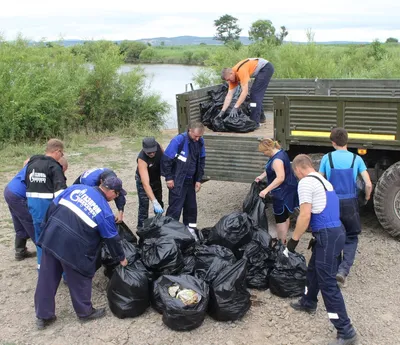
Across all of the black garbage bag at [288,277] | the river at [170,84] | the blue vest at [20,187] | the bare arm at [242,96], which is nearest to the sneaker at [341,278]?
the black garbage bag at [288,277]

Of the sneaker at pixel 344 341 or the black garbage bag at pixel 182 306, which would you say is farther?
the black garbage bag at pixel 182 306

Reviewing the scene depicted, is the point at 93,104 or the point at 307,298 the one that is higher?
the point at 93,104

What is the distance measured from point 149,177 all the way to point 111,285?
164cm

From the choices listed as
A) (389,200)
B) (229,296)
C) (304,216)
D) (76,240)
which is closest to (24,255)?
(76,240)

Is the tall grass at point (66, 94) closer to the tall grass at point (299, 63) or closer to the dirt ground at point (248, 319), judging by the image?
the tall grass at point (299, 63)

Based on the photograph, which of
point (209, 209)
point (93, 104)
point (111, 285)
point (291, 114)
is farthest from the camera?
point (93, 104)

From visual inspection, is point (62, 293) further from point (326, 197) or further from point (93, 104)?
point (93, 104)

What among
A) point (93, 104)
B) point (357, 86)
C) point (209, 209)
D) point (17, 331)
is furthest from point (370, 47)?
point (17, 331)

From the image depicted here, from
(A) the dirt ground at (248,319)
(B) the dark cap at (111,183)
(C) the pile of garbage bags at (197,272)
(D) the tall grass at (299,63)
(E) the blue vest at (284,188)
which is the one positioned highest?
(D) the tall grass at (299,63)

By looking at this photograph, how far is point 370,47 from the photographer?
72.7 feet

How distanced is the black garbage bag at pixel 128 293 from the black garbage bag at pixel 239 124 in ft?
8.64

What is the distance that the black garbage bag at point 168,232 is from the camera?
4.48m

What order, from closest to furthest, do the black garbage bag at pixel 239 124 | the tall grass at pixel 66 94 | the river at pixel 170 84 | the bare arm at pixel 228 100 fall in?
1. the black garbage bag at pixel 239 124
2. the bare arm at pixel 228 100
3. the tall grass at pixel 66 94
4. the river at pixel 170 84

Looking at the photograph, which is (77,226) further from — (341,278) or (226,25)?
(226,25)
